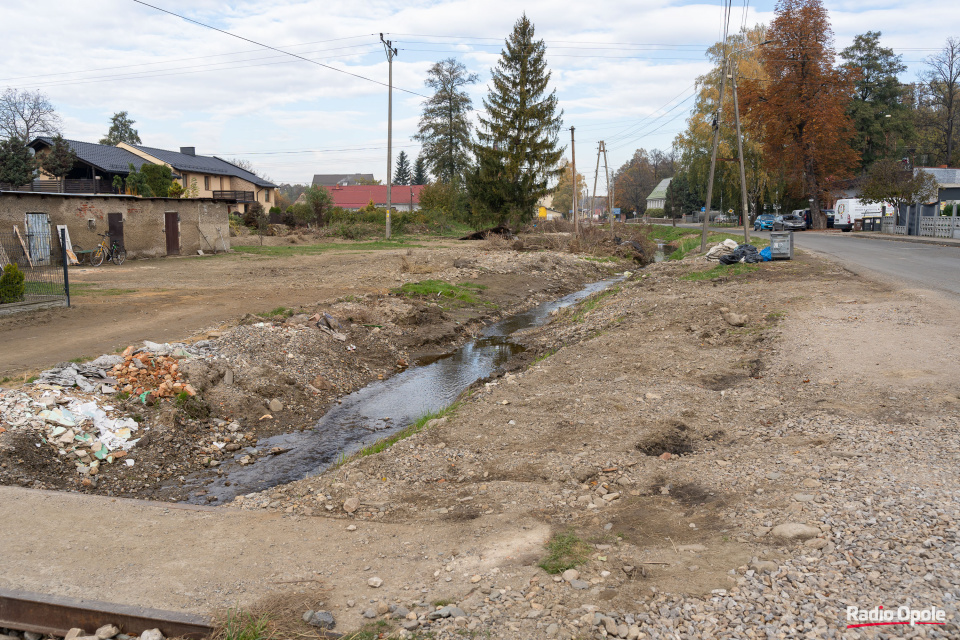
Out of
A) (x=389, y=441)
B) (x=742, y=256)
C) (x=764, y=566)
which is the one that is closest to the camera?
(x=764, y=566)

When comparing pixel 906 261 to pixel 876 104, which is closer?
pixel 906 261

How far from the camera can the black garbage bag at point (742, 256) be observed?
20797mm

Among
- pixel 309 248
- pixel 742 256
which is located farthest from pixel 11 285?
pixel 309 248

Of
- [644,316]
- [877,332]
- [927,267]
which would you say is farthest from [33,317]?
[927,267]

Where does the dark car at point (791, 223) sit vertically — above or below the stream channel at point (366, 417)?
above

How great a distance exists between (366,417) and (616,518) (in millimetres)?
5956

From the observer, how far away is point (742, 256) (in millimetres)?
20875

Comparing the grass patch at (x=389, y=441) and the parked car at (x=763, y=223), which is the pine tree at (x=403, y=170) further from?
the grass patch at (x=389, y=441)

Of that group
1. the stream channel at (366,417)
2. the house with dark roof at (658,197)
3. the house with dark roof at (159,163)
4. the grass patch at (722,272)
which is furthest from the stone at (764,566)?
the house with dark roof at (658,197)

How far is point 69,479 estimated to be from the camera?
7500mm

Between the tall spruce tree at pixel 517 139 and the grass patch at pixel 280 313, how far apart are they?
1270 inches

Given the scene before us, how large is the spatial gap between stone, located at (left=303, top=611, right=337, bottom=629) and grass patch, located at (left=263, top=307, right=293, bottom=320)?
1076 centimetres

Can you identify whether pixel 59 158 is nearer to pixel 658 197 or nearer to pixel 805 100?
pixel 805 100

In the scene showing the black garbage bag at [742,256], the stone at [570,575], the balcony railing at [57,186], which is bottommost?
the stone at [570,575]
